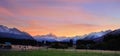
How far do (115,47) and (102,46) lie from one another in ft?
16.3

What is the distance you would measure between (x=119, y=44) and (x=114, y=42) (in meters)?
3.59

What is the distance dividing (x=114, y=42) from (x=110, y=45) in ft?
13.5

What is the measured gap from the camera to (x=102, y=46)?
293 ft

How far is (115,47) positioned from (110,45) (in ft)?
6.21

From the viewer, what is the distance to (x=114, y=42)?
90500 mm

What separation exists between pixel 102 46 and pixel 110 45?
3196 millimetres

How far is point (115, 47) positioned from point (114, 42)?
4.91 meters

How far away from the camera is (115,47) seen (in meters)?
85.8

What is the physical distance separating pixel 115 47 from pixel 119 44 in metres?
2.17

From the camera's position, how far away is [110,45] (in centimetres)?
8700
